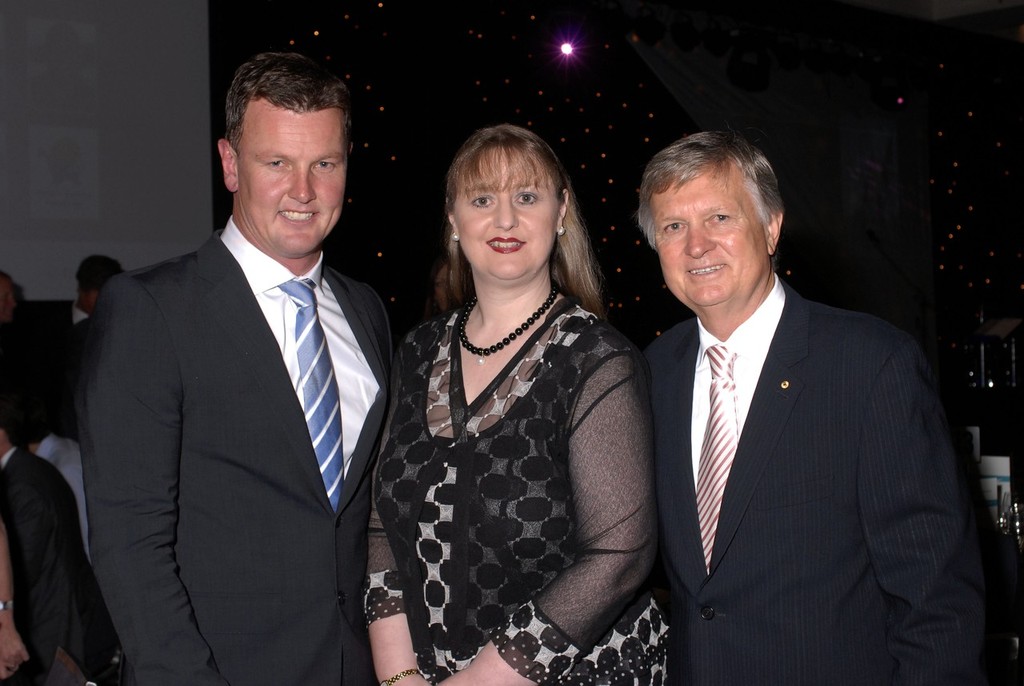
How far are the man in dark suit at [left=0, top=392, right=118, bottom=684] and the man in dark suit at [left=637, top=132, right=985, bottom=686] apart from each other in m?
2.82

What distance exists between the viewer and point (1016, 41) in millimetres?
9844

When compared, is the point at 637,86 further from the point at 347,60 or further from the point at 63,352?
the point at 63,352

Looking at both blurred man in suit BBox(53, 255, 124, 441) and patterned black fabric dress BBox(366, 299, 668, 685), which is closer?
patterned black fabric dress BBox(366, 299, 668, 685)

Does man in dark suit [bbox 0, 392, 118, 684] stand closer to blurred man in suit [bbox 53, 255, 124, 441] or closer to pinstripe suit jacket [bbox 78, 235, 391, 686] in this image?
blurred man in suit [bbox 53, 255, 124, 441]

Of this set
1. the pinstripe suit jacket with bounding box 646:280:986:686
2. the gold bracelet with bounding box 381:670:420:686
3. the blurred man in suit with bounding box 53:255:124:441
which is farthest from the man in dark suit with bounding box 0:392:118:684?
Answer: the pinstripe suit jacket with bounding box 646:280:986:686

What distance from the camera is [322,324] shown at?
2309 mm

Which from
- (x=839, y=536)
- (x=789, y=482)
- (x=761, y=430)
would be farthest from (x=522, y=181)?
(x=839, y=536)

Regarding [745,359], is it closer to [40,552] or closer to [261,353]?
[261,353]

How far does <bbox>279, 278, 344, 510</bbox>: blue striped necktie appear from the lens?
6.93ft

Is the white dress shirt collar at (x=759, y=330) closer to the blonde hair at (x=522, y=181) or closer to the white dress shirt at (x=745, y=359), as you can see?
the white dress shirt at (x=745, y=359)

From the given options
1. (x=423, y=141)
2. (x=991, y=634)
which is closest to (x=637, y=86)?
(x=423, y=141)

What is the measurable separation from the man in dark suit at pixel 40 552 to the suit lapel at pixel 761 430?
116 inches

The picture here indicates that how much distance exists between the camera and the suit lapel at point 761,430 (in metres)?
1.94

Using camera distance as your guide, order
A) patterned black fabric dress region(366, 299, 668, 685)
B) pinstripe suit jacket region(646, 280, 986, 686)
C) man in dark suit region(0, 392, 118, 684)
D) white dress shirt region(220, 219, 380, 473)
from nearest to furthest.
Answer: pinstripe suit jacket region(646, 280, 986, 686), patterned black fabric dress region(366, 299, 668, 685), white dress shirt region(220, 219, 380, 473), man in dark suit region(0, 392, 118, 684)
